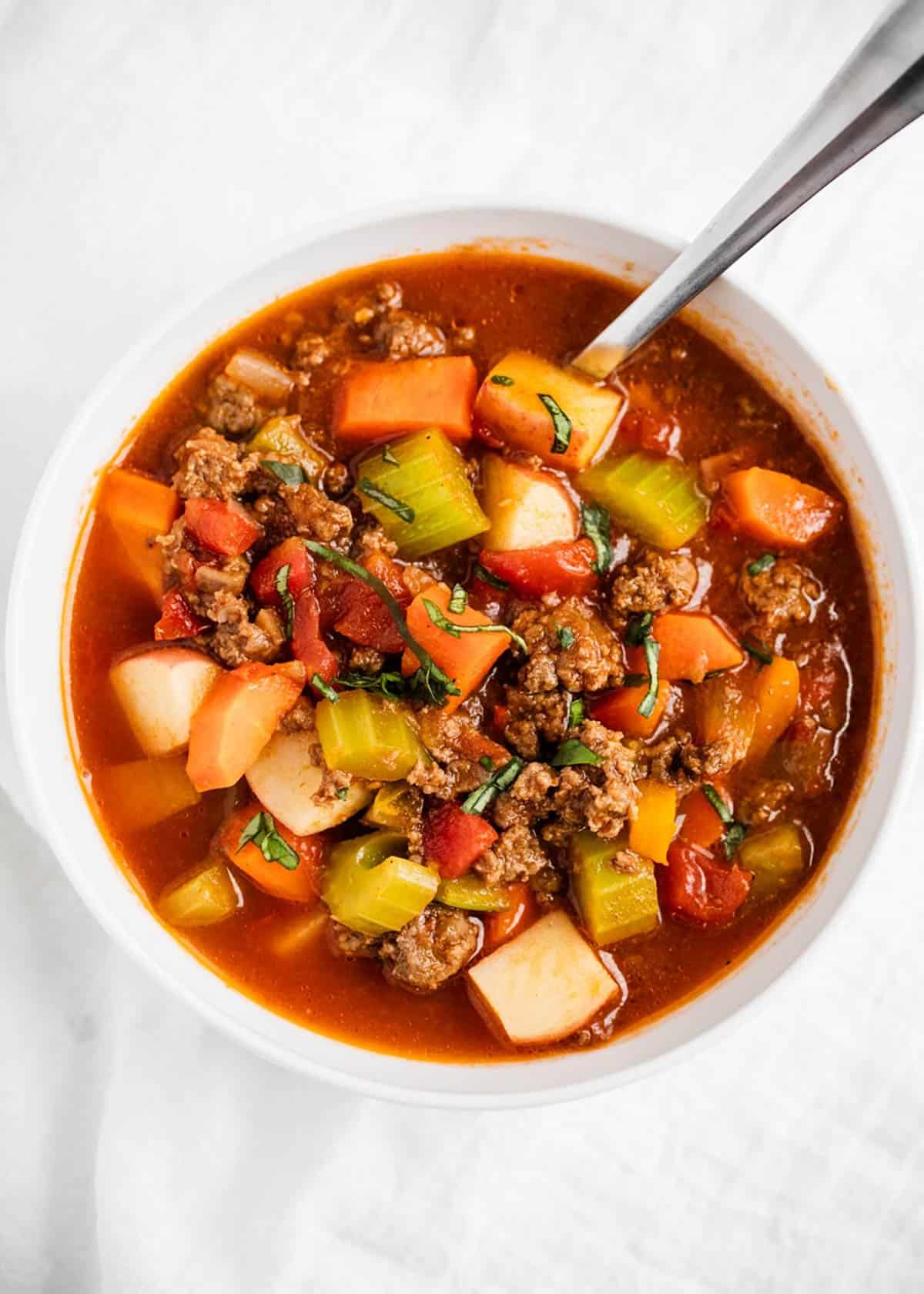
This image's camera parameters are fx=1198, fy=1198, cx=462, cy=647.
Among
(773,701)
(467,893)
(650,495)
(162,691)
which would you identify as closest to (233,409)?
(162,691)

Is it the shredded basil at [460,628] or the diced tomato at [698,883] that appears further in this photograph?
the diced tomato at [698,883]

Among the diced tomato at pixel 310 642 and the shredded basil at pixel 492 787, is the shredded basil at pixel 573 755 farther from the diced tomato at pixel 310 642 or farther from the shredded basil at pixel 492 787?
the diced tomato at pixel 310 642

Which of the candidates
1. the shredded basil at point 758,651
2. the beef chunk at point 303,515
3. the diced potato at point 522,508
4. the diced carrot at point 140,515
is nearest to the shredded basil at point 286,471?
the beef chunk at point 303,515

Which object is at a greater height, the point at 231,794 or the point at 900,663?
the point at 900,663

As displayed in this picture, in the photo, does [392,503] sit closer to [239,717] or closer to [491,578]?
[491,578]

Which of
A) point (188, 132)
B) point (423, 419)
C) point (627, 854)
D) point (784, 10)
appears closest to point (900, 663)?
point (627, 854)

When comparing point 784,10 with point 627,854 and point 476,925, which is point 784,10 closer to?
point 627,854
